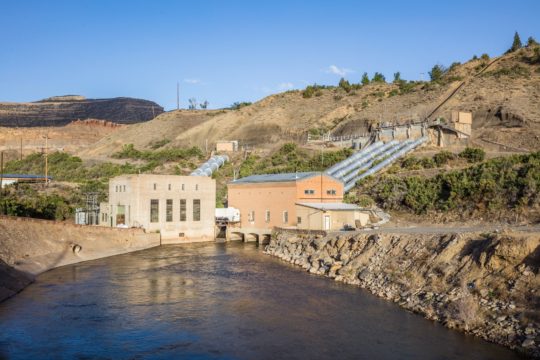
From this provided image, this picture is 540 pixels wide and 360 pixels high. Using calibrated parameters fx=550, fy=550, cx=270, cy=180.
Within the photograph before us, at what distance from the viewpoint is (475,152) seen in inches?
2315

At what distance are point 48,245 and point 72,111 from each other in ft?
449

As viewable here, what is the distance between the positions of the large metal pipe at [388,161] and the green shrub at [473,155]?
6771 millimetres

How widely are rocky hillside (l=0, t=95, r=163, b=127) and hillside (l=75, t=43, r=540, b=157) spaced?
38.7 metres

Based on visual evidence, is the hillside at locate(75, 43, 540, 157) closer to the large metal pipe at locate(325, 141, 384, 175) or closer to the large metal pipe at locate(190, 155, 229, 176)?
the large metal pipe at locate(325, 141, 384, 175)

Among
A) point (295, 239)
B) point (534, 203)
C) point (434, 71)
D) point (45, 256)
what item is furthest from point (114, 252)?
point (434, 71)

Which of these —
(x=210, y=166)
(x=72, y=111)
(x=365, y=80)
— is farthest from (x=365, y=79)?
(x=72, y=111)

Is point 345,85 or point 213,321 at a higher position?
point 345,85

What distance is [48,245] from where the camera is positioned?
1451 inches

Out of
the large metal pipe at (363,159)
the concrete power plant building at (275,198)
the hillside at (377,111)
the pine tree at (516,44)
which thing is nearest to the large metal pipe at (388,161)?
the large metal pipe at (363,159)

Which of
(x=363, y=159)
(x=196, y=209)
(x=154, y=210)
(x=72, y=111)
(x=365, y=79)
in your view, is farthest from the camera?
(x=72, y=111)

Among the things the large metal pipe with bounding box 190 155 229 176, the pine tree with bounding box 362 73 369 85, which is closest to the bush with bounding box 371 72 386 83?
the pine tree with bounding box 362 73 369 85

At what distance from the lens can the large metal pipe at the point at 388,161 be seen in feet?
178

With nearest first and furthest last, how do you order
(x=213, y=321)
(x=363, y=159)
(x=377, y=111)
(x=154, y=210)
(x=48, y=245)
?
(x=213, y=321) → (x=48, y=245) → (x=154, y=210) → (x=363, y=159) → (x=377, y=111)

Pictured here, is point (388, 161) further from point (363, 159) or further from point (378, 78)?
point (378, 78)
